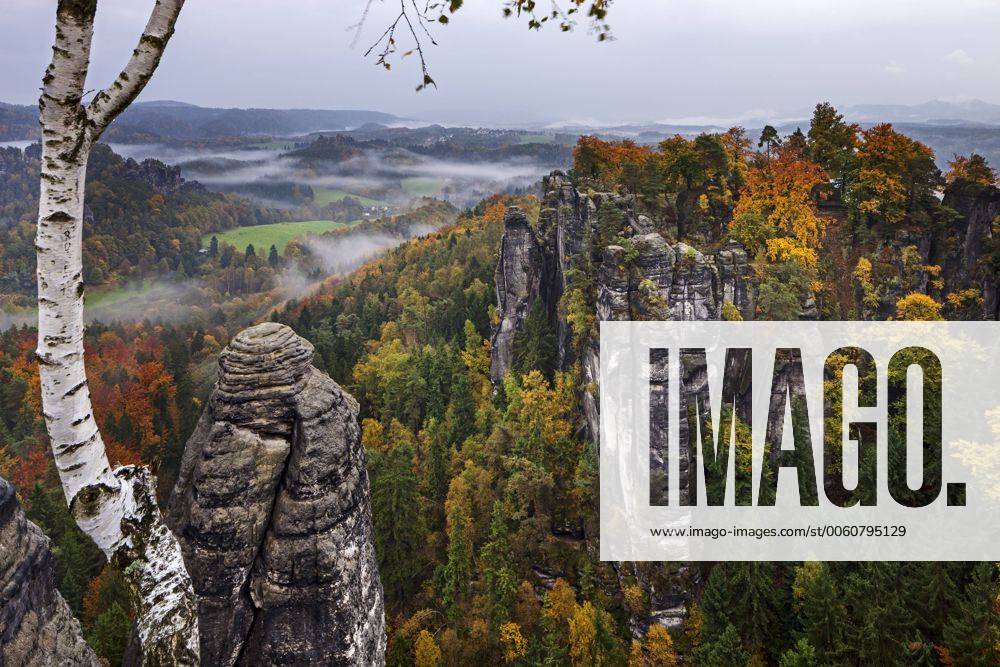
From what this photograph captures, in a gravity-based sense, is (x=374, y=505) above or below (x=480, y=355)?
below

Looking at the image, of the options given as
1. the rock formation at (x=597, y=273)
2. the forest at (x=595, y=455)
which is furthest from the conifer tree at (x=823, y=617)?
the rock formation at (x=597, y=273)

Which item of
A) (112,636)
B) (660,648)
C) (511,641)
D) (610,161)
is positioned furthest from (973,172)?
(112,636)

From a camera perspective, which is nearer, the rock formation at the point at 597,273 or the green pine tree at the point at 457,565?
the rock formation at the point at 597,273

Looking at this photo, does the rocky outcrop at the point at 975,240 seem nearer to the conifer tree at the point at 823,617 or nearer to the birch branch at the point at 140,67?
the conifer tree at the point at 823,617

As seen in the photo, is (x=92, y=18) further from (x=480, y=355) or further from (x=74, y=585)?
(x=480, y=355)

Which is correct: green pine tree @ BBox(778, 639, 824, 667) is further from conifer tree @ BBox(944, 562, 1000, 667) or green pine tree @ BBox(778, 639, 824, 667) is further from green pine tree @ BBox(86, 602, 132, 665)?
green pine tree @ BBox(86, 602, 132, 665)

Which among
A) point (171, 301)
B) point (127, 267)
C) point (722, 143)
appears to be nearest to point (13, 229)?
point (127, 267)

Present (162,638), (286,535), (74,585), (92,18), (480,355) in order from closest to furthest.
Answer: (92,18)
(162,638)
(286,535)
(74,585)
(480,355)

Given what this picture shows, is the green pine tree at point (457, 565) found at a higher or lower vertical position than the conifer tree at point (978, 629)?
lower
